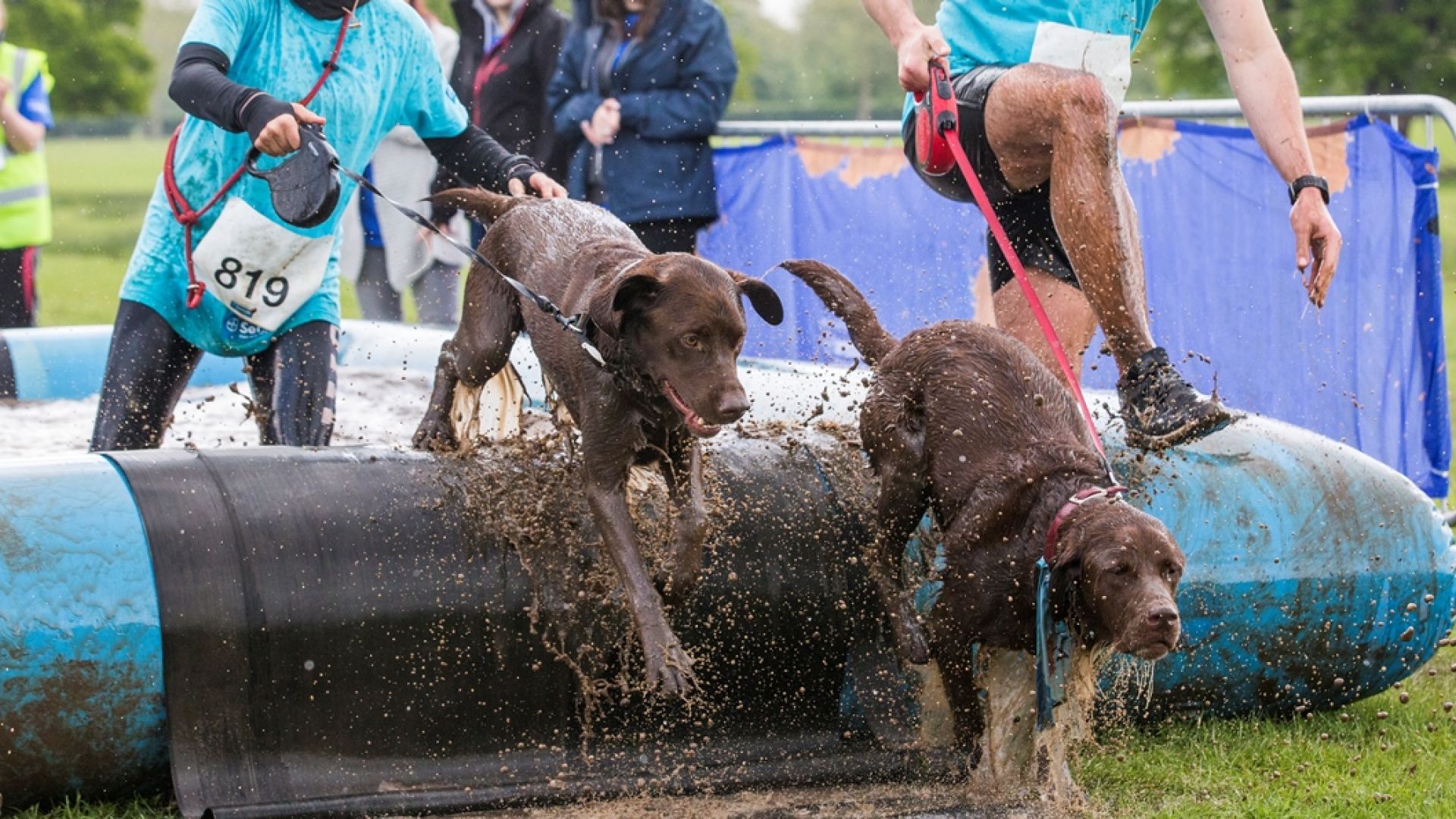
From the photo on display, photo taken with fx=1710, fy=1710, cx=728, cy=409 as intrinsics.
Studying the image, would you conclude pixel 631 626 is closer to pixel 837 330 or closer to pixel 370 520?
pixel 370 520

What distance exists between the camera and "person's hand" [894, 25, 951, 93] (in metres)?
4.52

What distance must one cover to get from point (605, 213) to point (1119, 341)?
1417 millimetres

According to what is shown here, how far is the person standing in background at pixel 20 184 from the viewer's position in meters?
9.44

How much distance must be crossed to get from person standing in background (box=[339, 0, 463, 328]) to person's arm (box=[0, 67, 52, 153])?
1889 millimetres

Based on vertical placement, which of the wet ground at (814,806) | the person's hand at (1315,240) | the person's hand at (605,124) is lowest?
the wet ground at (814,806)

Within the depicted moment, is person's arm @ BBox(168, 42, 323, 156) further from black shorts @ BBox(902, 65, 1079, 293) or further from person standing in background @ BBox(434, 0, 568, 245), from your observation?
person standing in background @ BBox(434, 0, 568, 245)

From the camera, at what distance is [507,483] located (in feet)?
13.9

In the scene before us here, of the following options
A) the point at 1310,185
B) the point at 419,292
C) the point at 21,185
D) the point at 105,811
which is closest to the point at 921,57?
the point at 1310,185

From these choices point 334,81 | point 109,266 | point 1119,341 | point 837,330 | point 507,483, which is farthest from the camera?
point 109,266

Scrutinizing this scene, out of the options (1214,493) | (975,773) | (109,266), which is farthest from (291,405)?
(109,266)

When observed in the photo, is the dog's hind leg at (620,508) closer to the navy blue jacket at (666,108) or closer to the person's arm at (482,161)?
the person's arm at (482,161)

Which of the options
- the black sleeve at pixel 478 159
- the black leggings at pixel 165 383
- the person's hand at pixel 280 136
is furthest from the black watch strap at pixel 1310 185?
the black leggings at pixel 165 383

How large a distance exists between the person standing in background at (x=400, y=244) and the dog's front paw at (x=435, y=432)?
475cm

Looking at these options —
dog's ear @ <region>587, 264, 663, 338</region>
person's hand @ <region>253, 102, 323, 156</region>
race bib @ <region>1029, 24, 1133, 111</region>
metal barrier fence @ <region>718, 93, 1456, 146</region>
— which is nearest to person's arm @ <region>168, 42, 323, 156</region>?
person's hand @ <region>253, 102, 323, 156</region>
